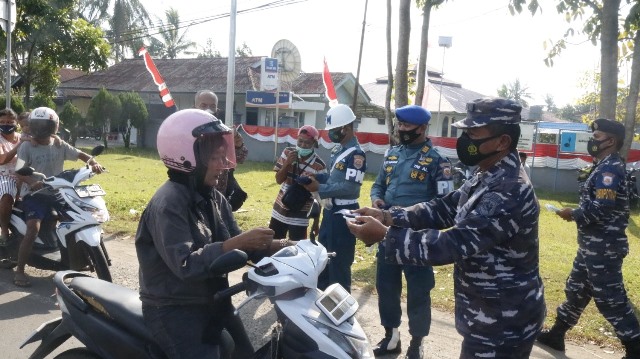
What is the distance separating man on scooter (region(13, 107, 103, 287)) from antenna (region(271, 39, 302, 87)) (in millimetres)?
10721

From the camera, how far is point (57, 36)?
53.7ft

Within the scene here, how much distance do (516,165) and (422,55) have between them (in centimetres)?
913

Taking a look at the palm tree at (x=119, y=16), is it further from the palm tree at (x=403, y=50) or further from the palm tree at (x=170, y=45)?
the palm tree at (x=403, y=50)

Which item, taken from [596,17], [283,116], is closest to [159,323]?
[596,17]

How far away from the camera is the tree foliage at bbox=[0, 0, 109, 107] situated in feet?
49.1

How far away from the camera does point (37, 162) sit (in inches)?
242

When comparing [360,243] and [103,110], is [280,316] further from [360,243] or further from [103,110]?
[103,110]

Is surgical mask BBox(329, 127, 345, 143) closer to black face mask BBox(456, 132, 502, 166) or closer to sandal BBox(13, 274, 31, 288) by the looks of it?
black face mask BBox(456, 132, 502, 166)

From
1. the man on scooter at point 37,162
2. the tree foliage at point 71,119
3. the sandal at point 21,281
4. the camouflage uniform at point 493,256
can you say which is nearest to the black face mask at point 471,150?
the camouflage uniform at point 493,256

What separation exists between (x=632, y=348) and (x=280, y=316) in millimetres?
3170

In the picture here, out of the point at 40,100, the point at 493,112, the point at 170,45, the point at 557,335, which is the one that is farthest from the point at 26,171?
the point at 170,45

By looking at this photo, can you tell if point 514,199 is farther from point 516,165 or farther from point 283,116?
point 283,116

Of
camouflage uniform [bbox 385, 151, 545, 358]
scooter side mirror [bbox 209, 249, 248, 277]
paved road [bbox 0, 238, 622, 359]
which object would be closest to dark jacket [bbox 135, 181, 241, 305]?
scooter side mirror [bbox 209, 249, 248, 277]

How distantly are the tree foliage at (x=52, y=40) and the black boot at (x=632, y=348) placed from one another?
13884 mm
